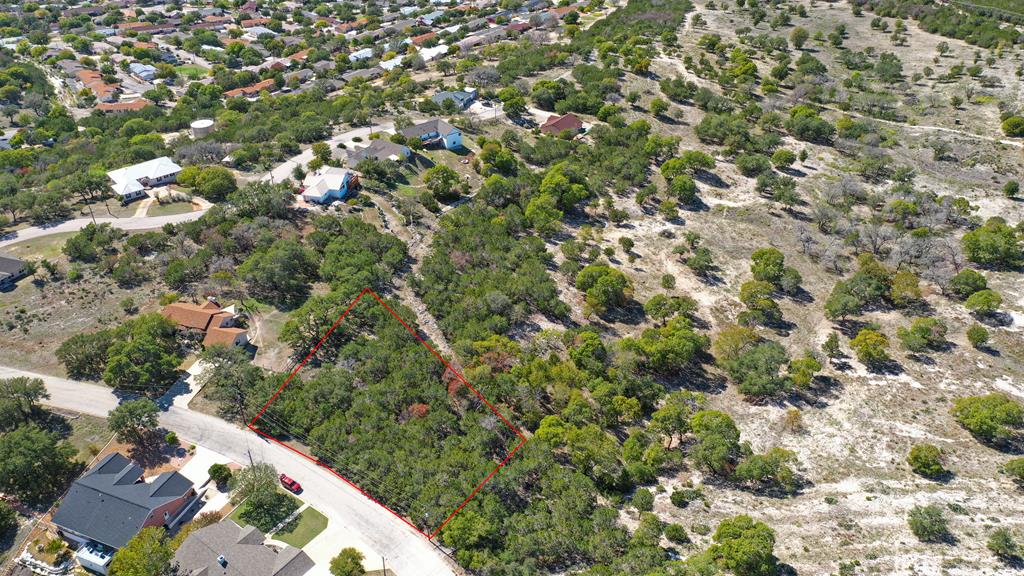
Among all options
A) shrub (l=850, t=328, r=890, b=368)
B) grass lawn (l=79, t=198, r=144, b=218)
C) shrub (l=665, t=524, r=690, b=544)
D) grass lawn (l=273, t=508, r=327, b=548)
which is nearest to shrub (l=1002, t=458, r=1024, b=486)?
shrub (l=850, t=328, r=890, b=368)

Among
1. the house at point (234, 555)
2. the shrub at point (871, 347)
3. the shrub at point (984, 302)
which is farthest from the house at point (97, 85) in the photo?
the shrub at point (984, 302)

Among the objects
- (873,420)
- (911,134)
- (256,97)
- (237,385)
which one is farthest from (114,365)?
(911,134)

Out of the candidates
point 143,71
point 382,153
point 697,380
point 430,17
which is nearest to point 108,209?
point 382,153

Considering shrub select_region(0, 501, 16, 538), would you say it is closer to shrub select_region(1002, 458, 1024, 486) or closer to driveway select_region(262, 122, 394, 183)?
shrub select_region(1002, 458, 1024, 486)

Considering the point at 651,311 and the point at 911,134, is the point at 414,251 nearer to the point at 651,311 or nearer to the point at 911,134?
the point at 651,311

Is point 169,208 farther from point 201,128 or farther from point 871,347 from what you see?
point 871,347

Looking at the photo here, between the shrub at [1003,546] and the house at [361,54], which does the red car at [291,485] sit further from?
the house at [361,54]
